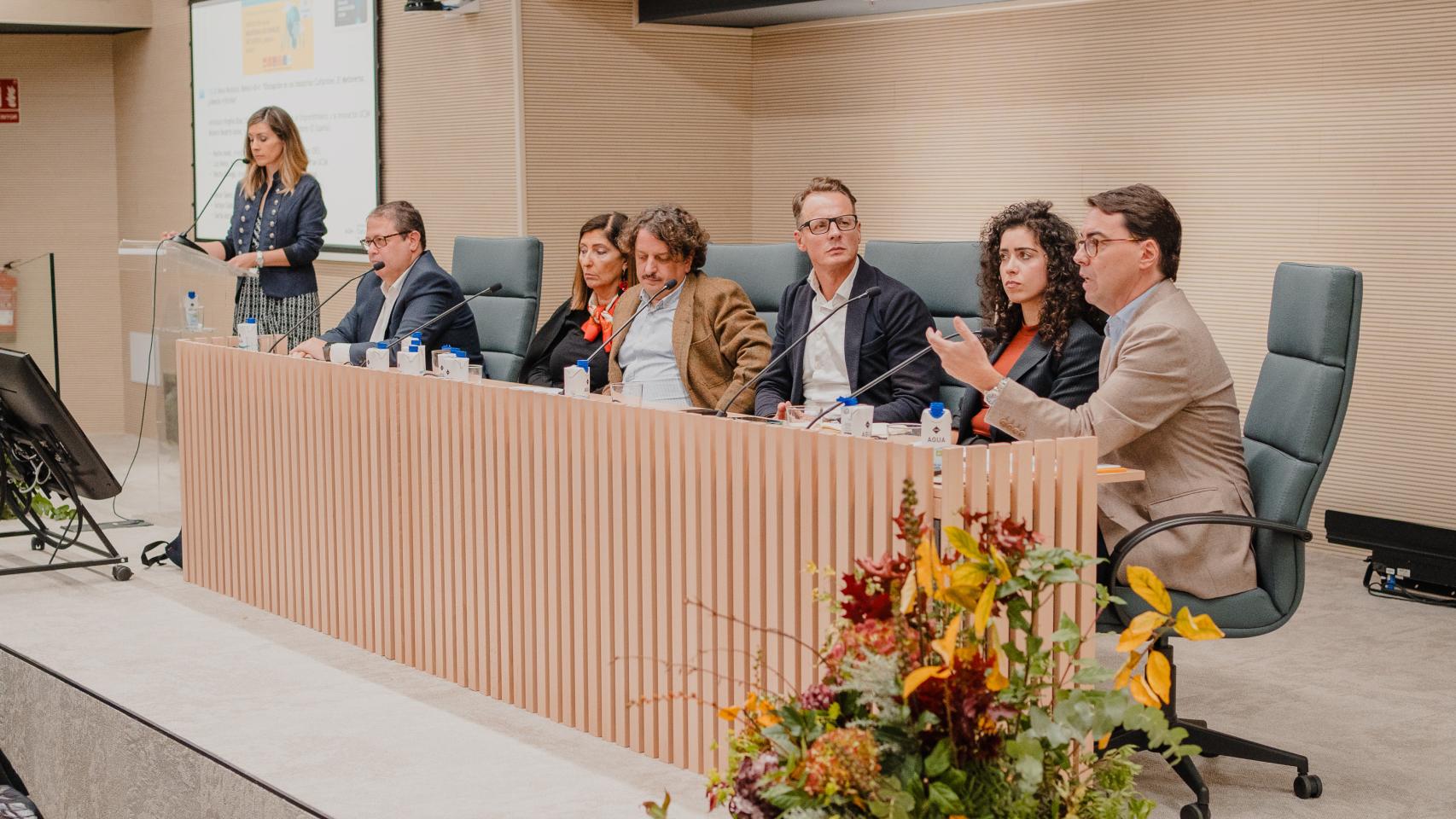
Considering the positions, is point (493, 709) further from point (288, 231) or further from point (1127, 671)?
point (288, 231)

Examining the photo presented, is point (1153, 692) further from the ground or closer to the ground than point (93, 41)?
closer to the ground

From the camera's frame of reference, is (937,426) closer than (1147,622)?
No

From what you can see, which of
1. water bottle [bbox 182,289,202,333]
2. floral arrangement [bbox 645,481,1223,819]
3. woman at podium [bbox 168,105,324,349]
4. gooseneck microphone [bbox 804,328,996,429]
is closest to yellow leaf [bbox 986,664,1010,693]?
floral arrangement [bbox 645,481,1223,819]

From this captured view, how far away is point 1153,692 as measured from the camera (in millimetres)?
1456

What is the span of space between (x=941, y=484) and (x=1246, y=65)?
10.7 ft

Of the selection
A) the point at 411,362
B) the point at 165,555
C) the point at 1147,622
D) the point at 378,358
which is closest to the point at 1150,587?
the point at 1147,622

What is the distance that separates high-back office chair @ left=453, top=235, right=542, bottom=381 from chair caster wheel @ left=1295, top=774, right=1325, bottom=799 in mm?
2638

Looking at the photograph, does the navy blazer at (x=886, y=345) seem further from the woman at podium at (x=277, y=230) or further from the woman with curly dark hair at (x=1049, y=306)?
the woman at podium at (x=277, y=230)

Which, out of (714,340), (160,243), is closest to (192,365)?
(160,243)

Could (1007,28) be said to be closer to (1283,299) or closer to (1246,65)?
(1246,65)

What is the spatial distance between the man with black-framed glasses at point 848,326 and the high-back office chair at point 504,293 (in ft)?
3.90

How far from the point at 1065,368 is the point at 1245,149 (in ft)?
7.64

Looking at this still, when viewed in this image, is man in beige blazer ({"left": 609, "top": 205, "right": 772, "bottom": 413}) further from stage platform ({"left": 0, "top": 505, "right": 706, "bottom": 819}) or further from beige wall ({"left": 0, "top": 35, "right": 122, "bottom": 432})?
beige wall ({"left": 0, "top": 35, "right": 122, "bottom": 432})

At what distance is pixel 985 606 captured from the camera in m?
1.33
